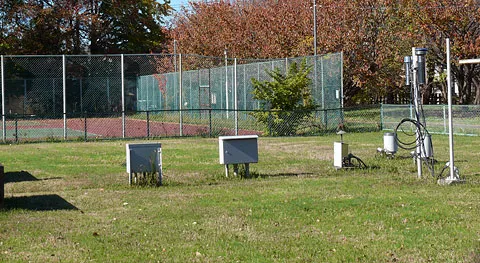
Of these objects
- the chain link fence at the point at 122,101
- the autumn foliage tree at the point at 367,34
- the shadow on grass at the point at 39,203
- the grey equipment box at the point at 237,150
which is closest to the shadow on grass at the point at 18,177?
the shadow on grass at the point at 39,203

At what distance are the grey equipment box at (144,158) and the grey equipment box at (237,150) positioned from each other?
158cm

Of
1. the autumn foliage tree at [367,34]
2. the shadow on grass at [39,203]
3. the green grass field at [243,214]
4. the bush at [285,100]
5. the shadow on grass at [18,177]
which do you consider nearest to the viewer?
the green grass field at [243,214]

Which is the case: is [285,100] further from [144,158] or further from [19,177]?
[144,158]

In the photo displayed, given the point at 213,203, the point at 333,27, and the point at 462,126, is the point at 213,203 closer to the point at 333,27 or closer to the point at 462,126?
Answer: the point at 462,126

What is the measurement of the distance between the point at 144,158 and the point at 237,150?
2.09 metres

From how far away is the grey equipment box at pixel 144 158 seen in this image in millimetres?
13906

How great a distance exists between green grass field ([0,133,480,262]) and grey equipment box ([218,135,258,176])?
0.42 metres

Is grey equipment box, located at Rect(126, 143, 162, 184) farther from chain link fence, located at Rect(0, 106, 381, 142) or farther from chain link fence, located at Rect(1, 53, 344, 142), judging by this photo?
chain link fence, located at Rect(0, 106, 381, 142)

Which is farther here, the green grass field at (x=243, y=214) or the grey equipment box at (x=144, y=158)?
the grey equipment box at (x=144, y=158)

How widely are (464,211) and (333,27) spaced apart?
31.4 meters

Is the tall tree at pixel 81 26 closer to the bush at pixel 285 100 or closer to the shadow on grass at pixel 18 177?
the bush at pixel 285 100

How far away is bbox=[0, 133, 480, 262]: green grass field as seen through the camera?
8195 millimetres

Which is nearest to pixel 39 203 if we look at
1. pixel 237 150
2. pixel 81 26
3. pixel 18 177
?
pixel 18 177

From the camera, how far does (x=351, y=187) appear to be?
1337cm
